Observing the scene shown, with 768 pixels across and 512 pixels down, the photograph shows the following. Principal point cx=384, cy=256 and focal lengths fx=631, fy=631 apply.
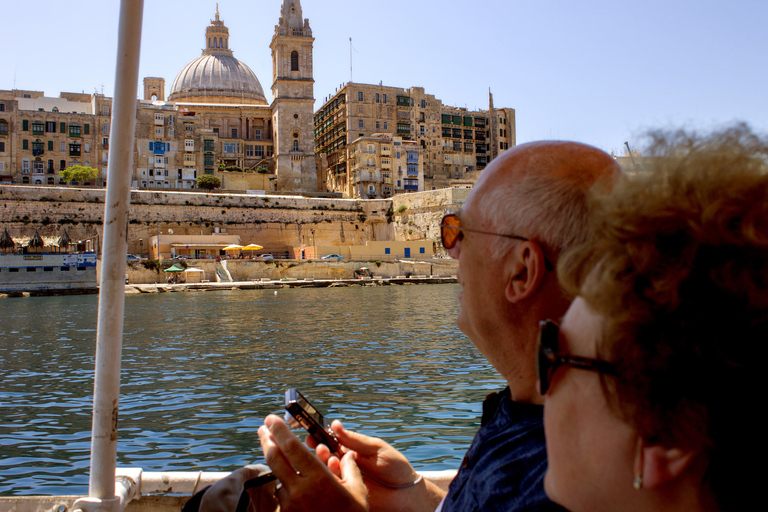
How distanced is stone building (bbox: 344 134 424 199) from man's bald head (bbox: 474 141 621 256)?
147 feet

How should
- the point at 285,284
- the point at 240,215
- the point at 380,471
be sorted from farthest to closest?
the point at 240,215, the point at 285,284, the point at 380,471

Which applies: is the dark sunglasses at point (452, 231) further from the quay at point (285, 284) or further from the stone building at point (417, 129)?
the stone building at point (417, 129)

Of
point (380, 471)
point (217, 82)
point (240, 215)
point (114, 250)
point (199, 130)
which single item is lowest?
point (380, 471)

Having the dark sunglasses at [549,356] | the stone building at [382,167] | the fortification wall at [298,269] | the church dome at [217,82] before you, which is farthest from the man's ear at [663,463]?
the church dome at [217,82]

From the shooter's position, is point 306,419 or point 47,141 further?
point 47,141

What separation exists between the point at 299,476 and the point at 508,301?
614 millimetres

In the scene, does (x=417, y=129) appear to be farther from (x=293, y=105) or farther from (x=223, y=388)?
(x=223, y=388)

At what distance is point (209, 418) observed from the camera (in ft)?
19.1

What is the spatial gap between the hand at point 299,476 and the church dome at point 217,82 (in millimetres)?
55288

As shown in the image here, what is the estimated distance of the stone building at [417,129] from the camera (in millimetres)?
50094

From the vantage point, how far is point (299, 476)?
1.41 metres

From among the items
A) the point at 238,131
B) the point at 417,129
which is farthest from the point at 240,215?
the point at 417,129

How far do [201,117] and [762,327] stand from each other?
51.5m

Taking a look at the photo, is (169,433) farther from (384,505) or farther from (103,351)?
(384,505)
